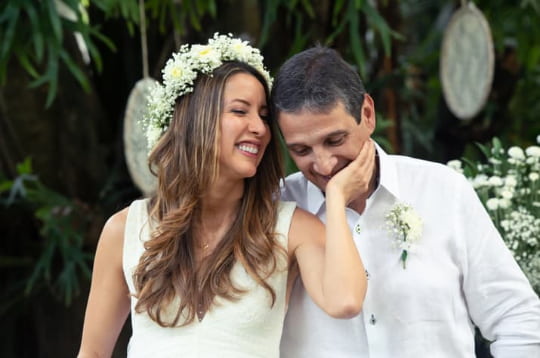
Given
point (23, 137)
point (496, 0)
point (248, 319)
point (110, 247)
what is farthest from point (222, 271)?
point (496, 0)

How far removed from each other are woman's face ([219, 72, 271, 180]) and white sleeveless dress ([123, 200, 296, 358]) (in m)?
0.20

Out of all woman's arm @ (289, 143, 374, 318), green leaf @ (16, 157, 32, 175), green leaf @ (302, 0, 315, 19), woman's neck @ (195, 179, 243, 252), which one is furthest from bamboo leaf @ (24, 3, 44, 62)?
woman's arm @ (289, 143, 374, 318)

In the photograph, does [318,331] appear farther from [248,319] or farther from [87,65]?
[87,65]

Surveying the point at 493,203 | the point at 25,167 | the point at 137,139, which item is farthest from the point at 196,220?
the point at 25,167

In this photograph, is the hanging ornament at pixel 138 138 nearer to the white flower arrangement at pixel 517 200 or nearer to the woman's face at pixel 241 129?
the white flower arrangement at pixel 517 200

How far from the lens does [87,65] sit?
5930 millimetres

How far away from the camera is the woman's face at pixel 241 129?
265 centimetres

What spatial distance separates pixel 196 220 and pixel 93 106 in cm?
325

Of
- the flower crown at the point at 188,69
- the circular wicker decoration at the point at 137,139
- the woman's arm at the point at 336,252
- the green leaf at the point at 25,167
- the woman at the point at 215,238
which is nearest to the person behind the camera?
the woman's arm at the point at 336,252

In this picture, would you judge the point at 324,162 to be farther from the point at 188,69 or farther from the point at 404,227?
the point at 188,69

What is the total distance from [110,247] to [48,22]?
228cm

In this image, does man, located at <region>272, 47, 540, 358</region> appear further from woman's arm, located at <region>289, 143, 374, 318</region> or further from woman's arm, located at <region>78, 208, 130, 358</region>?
woman's arm, located at <region>78, 208, 130, 358</region>

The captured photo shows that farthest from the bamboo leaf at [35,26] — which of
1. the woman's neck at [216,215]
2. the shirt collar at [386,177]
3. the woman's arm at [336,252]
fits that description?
the woman's arm at [336,252]

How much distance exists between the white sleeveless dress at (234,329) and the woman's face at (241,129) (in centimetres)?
20
